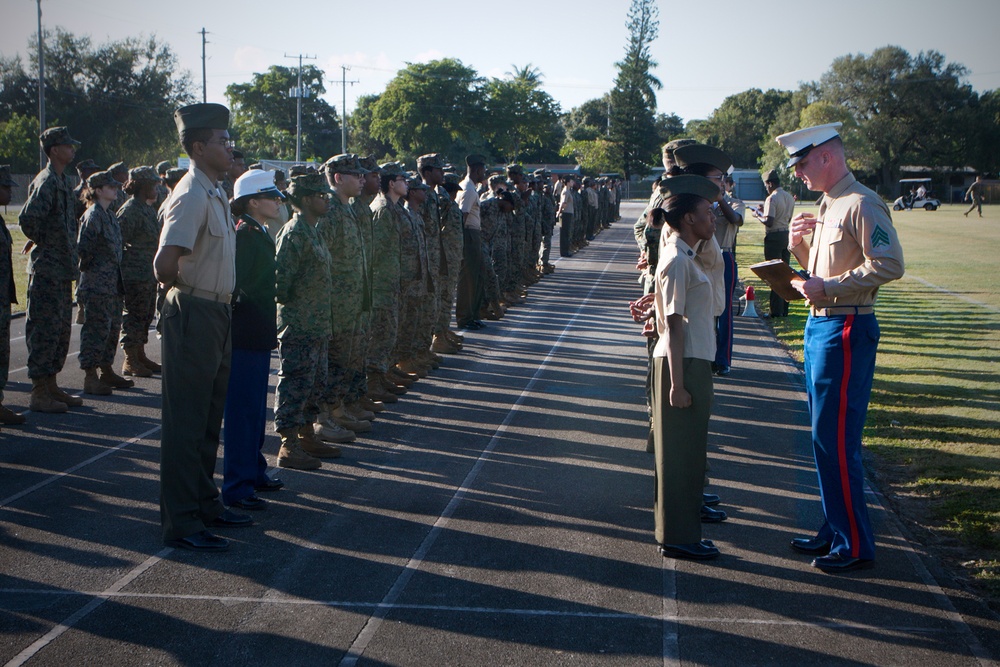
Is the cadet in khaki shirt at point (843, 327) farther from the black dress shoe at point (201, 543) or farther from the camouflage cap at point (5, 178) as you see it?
the camouflage cap at point (5, 178)

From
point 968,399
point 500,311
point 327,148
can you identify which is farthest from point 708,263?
point 327,148

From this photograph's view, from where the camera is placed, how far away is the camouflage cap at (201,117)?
5.56 metres

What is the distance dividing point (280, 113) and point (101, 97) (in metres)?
49.5

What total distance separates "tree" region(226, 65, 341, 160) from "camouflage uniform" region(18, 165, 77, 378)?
100 metres

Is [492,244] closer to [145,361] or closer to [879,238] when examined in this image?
[145,361]

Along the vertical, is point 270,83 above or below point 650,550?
above

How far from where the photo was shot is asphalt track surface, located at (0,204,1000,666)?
14.3ft

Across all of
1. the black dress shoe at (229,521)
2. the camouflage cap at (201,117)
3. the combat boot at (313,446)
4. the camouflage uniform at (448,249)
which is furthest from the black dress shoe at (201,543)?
the camouflage uniform at (448,249)

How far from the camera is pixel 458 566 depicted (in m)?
5.30

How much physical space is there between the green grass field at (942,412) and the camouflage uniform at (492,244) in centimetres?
438

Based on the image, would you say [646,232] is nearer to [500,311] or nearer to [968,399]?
[968,399]

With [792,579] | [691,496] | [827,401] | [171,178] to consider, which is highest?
[171,178]

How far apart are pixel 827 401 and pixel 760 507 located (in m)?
1.42

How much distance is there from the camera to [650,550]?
5.59m
